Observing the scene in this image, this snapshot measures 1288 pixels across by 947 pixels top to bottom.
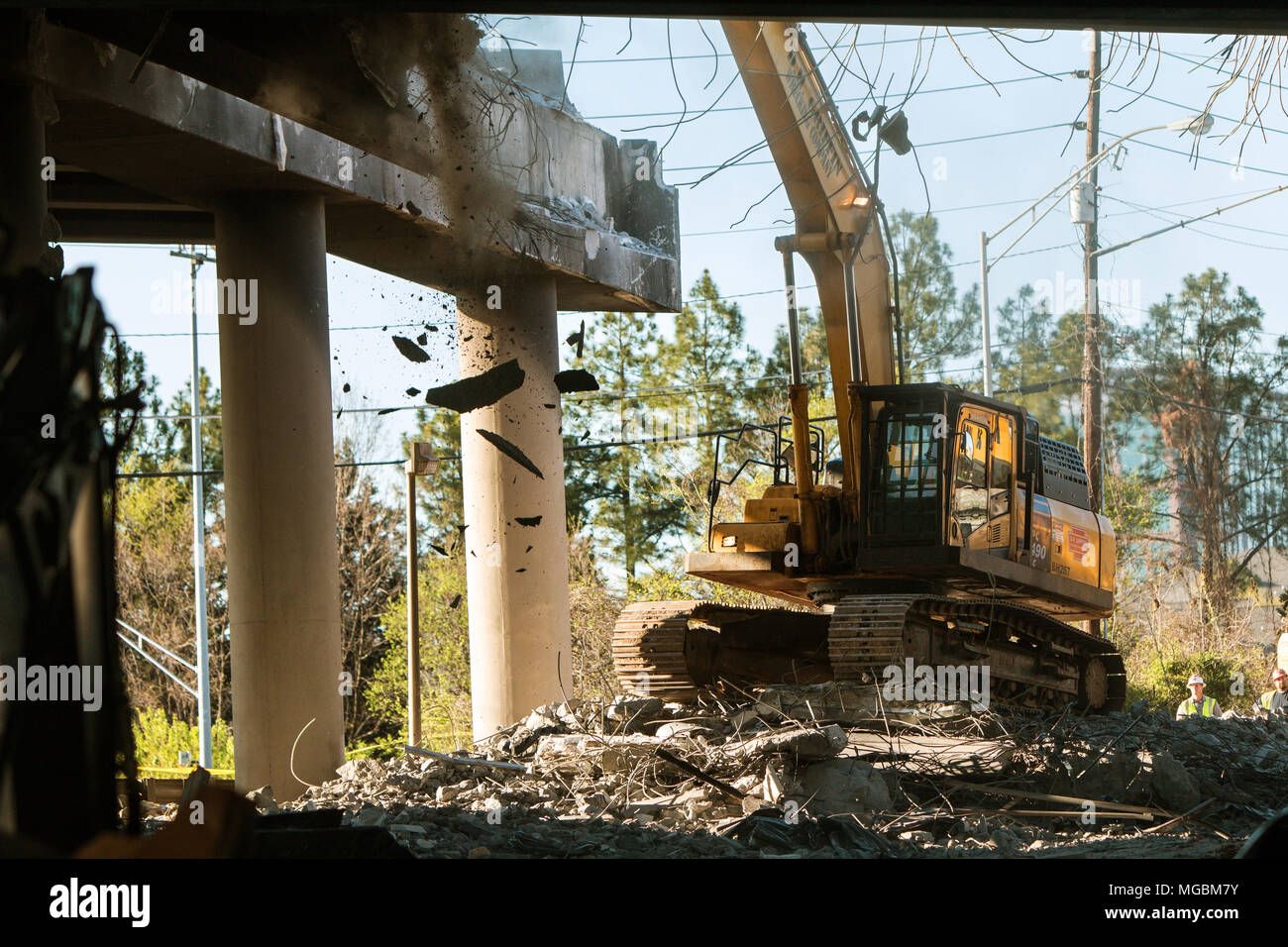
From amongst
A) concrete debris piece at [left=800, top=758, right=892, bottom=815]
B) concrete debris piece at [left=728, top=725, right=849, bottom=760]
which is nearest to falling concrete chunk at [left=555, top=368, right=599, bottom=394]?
concrete debris piece at [left=728, top=725, right=849, bottom=760]

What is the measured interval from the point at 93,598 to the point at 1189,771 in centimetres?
712

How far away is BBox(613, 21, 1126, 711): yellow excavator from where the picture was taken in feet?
36.1

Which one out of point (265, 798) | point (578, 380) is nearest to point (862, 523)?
point (578, 380)

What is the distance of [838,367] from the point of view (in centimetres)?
1172

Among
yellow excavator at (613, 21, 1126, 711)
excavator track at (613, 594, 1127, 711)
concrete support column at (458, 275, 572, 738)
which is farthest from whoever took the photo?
concrete support column at (458, 275, 572, 738)

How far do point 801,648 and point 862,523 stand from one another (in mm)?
2005

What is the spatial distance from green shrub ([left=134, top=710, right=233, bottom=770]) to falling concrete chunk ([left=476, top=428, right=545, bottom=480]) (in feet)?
68.1

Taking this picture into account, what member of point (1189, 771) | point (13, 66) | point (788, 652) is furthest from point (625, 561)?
point (13, 66)

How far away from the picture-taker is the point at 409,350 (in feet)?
39.6

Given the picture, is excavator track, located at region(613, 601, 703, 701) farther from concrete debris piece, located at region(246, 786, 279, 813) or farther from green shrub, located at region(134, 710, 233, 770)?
green shrub, located at region(134, 710, 233, 770)

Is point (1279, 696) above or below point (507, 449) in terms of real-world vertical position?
below

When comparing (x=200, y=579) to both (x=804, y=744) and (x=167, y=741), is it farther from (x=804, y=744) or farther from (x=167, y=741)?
(x=804, y=744)

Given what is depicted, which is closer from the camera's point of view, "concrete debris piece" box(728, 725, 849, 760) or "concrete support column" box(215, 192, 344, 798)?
"concrete debris piece" box(728, 725, 849, 760)

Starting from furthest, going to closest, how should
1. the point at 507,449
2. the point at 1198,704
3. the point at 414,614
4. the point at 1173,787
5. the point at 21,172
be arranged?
the point at 1198,704, the point at 414,614, the point at 507,449, the point at 1173,787, the point at 21,172
